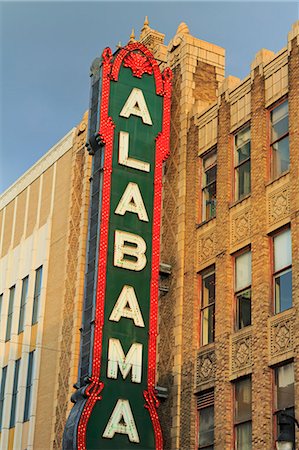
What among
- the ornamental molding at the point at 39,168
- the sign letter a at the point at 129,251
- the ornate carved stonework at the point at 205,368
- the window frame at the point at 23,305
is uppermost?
the ornamental molding at the point at 39,168

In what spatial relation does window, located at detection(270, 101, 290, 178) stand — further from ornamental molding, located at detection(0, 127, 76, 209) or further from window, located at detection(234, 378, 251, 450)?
ornamental molding, located at detection(0, 127, 76, 209)

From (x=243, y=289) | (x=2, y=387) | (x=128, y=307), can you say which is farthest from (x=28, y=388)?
(x=243, y=289)

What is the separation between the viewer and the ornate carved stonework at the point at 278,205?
25.0m

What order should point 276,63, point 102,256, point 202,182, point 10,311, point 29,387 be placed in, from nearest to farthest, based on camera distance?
point 276,63
point 102,256
point 202,182
point 29,387
point 10,311

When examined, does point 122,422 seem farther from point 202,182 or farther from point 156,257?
point 202,182

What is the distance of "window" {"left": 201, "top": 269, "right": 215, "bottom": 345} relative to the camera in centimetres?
2727

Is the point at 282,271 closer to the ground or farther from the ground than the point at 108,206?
closer to the ground

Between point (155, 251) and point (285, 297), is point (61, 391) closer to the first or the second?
point (155, 251)

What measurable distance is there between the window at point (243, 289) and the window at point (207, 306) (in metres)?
1.14

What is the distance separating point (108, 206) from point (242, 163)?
4.11m

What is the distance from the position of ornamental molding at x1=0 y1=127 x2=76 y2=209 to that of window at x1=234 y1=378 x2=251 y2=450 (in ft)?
50.6

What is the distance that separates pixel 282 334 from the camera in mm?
23750

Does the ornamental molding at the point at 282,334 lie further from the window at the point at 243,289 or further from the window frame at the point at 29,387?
the window frame at the point at 29,387

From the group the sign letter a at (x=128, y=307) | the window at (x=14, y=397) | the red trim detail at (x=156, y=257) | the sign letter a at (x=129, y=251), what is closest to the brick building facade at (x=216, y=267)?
the window at (x=14, y=397)
